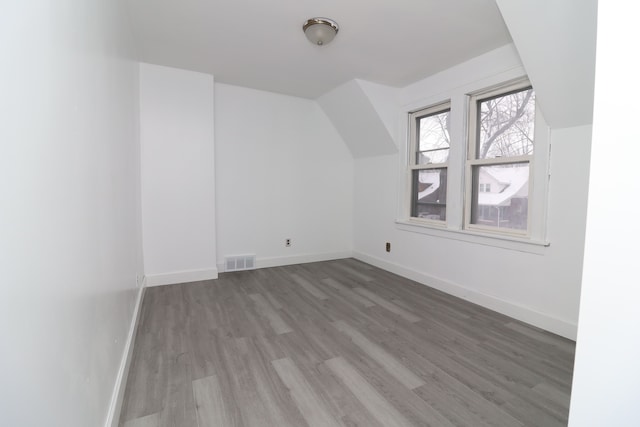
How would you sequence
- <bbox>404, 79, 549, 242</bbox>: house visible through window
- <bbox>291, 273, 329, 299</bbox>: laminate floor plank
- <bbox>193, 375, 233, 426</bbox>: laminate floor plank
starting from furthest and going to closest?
<bbox>291, 273, 329, 299</bbox>: laminate floor plank, <bbox>404, 79, 549, 242</bbox>: house visible through window, <bbox>193, 375, 233, 426</bbox>: laminate floor plank

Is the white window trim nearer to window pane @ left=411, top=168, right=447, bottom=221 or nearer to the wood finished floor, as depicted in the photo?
window pane @ left=411, top=168, right=447, bottom=221

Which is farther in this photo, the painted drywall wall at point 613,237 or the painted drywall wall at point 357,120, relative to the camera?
the painted drywall wall at point 357,120

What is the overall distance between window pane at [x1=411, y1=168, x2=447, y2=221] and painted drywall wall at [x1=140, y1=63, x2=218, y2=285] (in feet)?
8.63

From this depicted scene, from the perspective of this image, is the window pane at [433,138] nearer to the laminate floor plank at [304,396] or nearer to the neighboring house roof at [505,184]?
the neighboring house roof at [505,184]

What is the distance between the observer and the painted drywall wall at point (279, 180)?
153 inches

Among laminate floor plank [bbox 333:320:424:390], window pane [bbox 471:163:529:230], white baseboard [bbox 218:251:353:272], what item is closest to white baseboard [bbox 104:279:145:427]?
laminate floor plank [bbox 333:320:424:390]

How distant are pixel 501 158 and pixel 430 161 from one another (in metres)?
0.92

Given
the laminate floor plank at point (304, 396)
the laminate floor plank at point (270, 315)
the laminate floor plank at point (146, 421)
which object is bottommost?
the laminate floor plank at point (146, 421)

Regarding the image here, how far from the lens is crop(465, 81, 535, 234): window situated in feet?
8.52

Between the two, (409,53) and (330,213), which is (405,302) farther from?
(409,53)

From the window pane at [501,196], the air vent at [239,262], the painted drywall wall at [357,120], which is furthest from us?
the air vent at [239,262]

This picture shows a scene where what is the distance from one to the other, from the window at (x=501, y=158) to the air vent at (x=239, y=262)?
2.79 m

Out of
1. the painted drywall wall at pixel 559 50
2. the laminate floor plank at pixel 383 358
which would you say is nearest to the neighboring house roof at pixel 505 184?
the painted drywall wall at pixel 559 50

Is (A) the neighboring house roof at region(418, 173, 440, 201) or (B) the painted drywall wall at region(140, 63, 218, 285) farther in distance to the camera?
(A) the neighboring house roof at region(418, 173, 440, 201)
